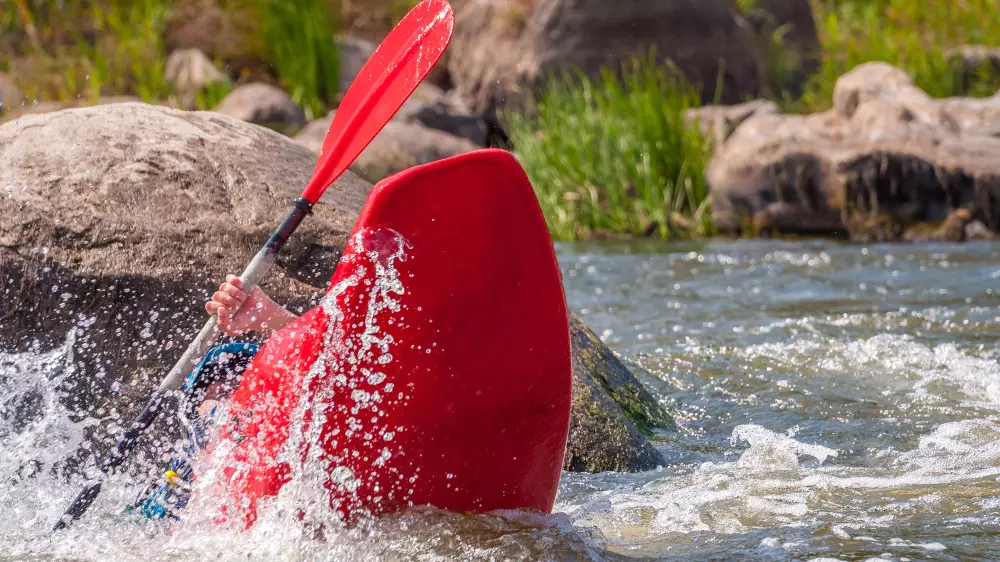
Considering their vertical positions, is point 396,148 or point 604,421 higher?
point 604,421

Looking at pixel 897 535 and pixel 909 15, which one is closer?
pixel 897 535

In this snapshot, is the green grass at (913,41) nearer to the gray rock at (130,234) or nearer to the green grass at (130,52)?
the green grass at (130,52)

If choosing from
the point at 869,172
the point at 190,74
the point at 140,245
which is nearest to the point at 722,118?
the point at 869,172

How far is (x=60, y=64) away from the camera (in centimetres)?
1307

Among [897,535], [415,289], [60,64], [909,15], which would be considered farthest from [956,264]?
[60,64]

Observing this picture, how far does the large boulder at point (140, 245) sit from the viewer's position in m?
2.99

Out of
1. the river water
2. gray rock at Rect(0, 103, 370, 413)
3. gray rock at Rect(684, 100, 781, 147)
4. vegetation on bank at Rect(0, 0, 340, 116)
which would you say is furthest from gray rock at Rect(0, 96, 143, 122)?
gray rock at Rect(0, 103, 370, 413)

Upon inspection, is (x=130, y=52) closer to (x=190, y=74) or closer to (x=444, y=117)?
(x=190, y=74)

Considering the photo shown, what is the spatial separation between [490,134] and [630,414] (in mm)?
1248

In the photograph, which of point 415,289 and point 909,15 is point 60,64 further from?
point 415,289

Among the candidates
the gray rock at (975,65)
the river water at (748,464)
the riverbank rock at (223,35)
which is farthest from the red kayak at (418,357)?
the riverbank rock at (223,35)

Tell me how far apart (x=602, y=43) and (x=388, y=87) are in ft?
33.9

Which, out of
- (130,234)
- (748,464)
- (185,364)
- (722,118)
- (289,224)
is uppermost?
(289,224)

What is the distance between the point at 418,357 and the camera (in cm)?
223
